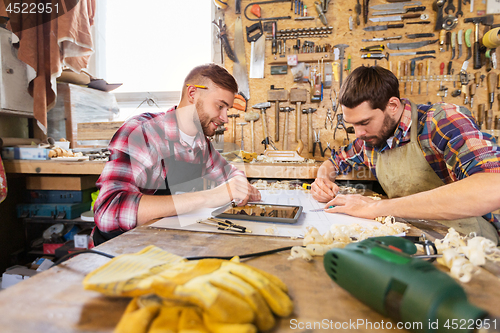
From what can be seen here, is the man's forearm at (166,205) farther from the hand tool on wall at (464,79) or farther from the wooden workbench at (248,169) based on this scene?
the hand tool on wall at (464,79)

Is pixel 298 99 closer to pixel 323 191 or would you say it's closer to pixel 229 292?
pixel 323 191

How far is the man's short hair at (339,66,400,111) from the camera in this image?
4.26ft

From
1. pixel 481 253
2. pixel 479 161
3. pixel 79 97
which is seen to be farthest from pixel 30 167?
pixel 479 161

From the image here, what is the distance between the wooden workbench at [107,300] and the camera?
1.18ft

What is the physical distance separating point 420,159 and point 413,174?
10 centimetres

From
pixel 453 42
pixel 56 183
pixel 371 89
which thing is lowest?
pixel 56 183

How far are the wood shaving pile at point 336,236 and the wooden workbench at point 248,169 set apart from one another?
982 mm

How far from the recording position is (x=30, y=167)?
1.87 metres

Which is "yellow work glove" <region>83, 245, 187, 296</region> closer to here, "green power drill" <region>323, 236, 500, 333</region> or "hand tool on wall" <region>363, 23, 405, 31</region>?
"green power drill" <region>323, 236, 500, 333</region>

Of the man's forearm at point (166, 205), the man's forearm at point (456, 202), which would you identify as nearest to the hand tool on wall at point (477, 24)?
the man's forearm at point (456, 202)

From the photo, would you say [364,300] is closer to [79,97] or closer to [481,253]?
[481,253]

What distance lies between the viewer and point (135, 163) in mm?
1024

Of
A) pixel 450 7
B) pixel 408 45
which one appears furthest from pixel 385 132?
pixel 450 7

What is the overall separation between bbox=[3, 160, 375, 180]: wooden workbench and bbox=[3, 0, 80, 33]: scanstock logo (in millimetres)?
1146
